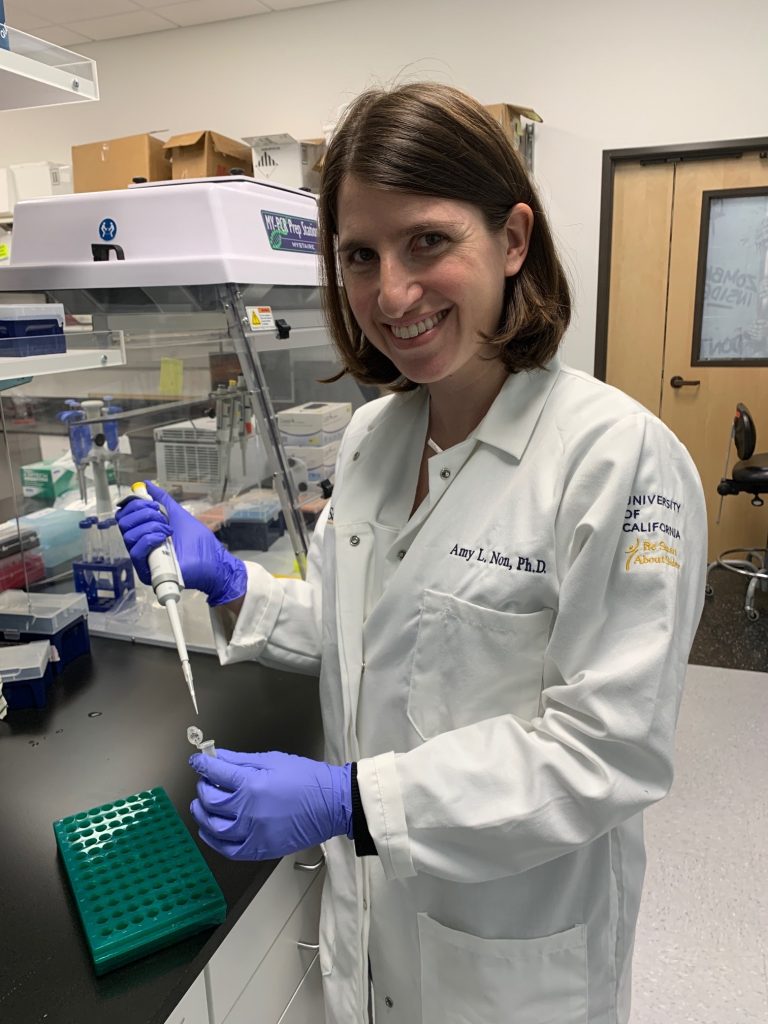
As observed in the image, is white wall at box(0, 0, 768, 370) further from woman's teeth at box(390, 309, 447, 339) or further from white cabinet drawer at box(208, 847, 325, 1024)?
white cabinet drawer at box(208, 847, 325, 1024)

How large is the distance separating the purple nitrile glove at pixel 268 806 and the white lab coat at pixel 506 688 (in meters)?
0.05

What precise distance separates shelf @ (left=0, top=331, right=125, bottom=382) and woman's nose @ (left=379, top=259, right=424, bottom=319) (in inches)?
22.7

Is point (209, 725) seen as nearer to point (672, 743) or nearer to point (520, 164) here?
point (672, 743)

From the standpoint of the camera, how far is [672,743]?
82cm

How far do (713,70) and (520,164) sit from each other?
342 cm

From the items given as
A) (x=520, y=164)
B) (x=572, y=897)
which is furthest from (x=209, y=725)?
(x=520, y=164)

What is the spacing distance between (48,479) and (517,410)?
4.10 ft

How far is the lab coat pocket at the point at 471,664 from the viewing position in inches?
34.6

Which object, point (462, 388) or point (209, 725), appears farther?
point (209, 725)

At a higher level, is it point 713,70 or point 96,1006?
point 713,70

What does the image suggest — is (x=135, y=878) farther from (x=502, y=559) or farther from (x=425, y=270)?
(x=425, y=270)

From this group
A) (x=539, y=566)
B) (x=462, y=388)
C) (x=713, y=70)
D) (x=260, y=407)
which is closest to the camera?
(x=539, y=566)

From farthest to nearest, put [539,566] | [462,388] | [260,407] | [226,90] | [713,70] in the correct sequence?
[226,90]
[713,70]
[260,407]
[462,388]
[539,566]

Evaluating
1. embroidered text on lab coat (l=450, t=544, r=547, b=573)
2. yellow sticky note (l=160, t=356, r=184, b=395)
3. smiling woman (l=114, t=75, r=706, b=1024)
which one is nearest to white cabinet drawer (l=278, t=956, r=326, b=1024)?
smiling woman (l=114, t=75, r=706, b=1024)
